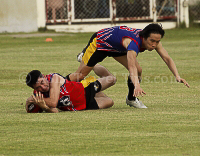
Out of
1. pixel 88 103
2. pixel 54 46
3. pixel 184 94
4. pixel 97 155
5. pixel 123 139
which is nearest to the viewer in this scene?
pixel 97 155

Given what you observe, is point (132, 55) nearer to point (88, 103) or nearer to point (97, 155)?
point (88, 103)

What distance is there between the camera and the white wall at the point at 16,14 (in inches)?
871

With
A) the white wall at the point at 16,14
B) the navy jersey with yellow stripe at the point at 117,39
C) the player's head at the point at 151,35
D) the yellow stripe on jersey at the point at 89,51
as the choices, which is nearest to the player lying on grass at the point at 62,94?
the yellow stripe on jersey at the point at 89,51

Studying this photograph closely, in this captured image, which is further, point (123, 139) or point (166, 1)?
point (166, 1)

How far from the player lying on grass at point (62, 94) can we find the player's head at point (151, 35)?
3.23 feet

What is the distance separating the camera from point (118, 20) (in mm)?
23312

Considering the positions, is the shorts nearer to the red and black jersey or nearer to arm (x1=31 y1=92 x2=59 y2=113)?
the red and black jersey

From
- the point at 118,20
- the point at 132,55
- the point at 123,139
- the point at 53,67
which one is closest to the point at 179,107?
the point at 132,55

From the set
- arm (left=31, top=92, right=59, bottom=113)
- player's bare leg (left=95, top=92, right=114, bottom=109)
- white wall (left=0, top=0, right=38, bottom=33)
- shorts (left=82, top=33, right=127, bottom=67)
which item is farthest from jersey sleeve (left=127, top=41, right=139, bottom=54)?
white wall (left=0, top=0, right=38, bottom=33)

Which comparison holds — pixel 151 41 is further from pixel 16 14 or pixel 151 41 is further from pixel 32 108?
pixel 16 14

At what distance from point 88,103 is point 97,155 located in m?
2.65

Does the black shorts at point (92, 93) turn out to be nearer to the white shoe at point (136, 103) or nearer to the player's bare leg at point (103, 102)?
the player's bare leg at point (103, 102)

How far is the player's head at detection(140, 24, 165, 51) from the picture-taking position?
6945mm

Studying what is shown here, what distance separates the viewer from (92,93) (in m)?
7.36
